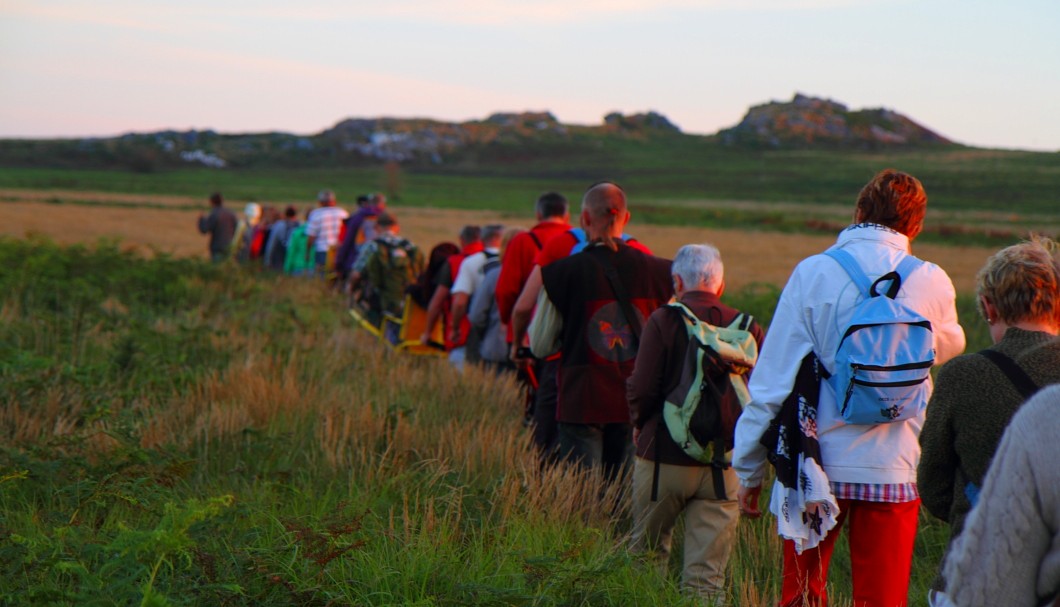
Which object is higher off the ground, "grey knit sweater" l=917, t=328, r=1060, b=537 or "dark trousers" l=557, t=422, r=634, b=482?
"grey knit sweater" l=917, t=328, r=1060, b=537

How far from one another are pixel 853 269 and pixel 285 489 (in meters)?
3.08

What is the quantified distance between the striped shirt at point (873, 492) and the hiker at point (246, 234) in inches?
738

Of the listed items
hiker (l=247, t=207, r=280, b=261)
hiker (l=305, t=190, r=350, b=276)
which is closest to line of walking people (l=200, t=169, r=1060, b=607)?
hiker (l=305, t=190, r=350, b=276)

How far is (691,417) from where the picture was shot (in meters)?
4.97

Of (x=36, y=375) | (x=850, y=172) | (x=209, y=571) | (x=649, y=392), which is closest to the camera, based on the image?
(x=209, y=571)

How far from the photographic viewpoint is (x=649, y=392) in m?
5.07

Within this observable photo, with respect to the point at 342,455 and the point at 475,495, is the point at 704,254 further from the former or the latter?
the point at 342,455

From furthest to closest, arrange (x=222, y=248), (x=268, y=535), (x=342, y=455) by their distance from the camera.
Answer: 1. (x=222, y=248)
2. (x=342, y=455)
3. (x=268, y=535)

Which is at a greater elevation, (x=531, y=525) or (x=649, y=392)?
(x=649, y=392)

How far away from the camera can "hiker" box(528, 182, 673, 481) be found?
6.03 metres

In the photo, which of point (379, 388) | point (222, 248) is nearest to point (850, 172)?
point (222, 248)

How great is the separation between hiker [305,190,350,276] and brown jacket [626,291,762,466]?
498 inches

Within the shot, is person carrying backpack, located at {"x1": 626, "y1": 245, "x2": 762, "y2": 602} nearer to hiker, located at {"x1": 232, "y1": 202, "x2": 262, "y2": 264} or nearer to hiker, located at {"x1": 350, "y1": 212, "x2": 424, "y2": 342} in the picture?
hiker, located at {"x1": 350, "y1": 212, "x2": 424, "y2": 342}

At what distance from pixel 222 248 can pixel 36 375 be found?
14685 mm
